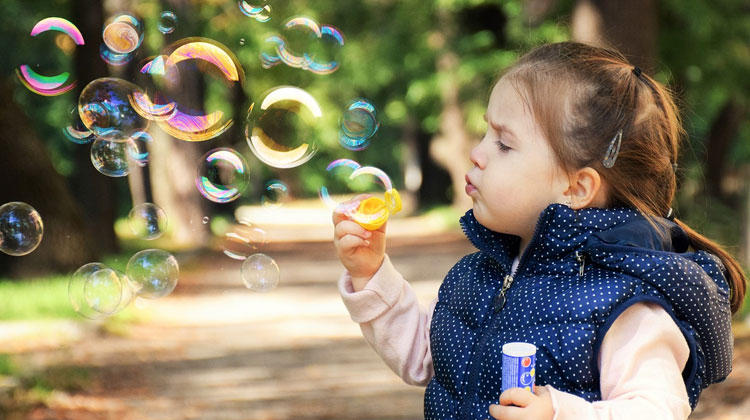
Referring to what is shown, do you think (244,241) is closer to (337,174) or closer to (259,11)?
(337,174)

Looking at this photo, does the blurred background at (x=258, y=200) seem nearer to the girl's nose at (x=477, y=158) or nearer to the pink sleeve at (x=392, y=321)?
the girl's nose at (x=477, y=158)

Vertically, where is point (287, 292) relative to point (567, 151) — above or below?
below

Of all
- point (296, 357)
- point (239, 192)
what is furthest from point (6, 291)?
point (239, 192)

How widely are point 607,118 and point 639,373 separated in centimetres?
53

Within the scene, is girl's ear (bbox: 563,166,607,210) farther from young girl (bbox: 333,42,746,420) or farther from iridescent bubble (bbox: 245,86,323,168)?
iridescent bubble (bbox: 245,86,323,168)

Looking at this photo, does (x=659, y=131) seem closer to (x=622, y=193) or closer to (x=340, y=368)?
(x=622, y=193)

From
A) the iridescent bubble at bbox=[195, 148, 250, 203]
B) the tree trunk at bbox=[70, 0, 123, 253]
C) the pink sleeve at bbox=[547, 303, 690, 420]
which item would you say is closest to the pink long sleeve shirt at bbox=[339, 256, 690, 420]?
the pink sleeve at bbox=[547, 303, 690, 420]

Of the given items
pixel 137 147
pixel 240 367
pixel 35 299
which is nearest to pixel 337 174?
pixel 137 147

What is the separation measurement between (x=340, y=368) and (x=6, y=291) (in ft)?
12.9

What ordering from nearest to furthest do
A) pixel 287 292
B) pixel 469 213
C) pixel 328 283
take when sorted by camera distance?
pixel 469 213, pixel 287 292, pixel 328 283

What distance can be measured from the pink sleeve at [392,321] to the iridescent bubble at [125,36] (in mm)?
2366

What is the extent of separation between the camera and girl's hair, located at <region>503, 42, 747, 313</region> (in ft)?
6.42

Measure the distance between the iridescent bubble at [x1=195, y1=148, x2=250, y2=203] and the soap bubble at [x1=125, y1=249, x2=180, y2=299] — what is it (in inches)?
13.8

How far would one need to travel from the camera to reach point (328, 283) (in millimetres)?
12500
